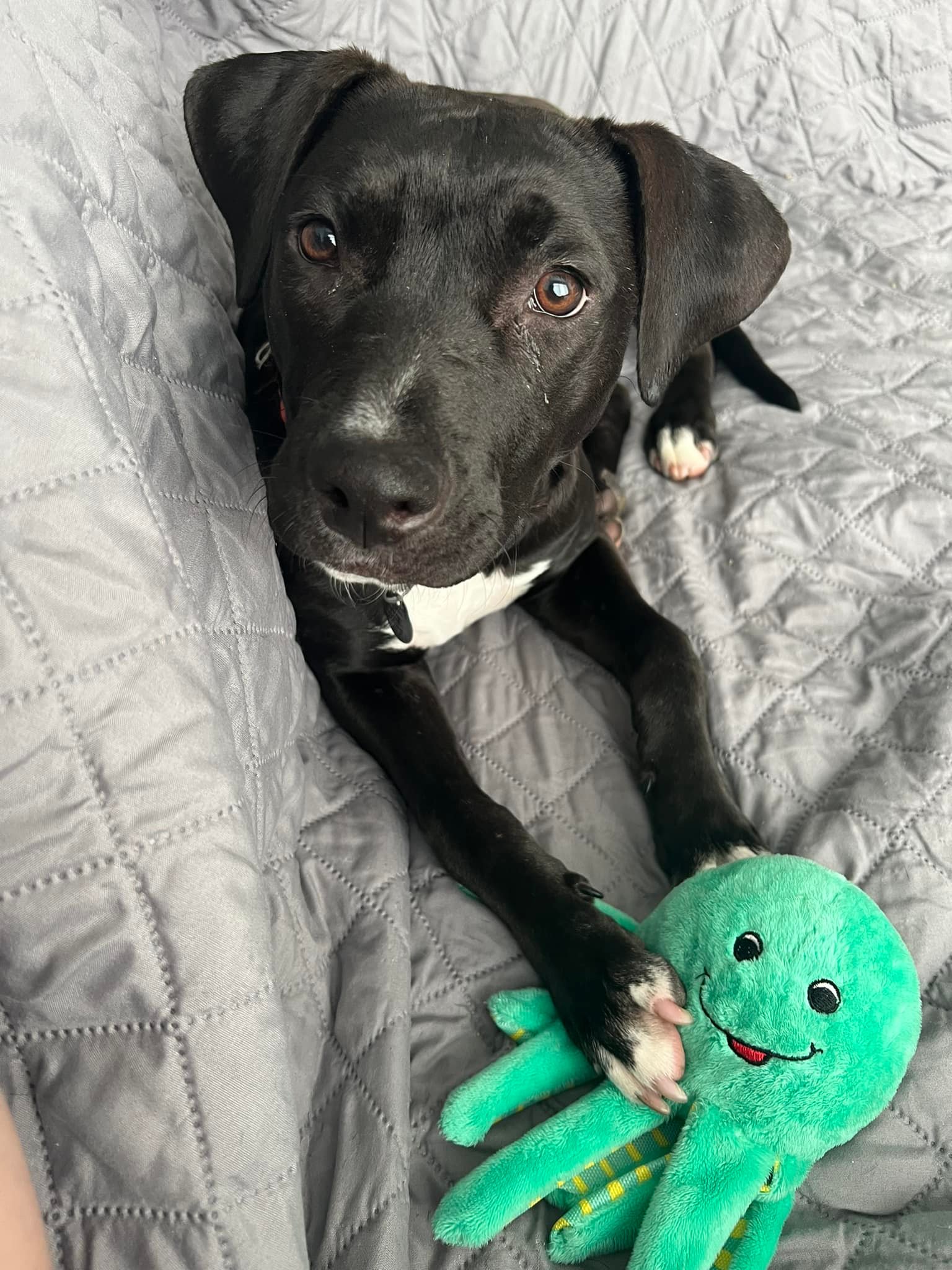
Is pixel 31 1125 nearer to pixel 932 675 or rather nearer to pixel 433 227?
pixel 433 227

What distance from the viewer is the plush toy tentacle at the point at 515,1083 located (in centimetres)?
128

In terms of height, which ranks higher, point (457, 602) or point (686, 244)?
point (686, 244)

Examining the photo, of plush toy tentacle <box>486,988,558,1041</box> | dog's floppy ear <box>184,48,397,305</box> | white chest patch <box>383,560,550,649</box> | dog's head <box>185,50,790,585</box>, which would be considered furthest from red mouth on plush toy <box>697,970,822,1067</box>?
dog's floppy ear <box>184,48,397,305</box>

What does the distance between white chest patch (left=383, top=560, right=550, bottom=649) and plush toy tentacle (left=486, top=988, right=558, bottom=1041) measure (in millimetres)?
668

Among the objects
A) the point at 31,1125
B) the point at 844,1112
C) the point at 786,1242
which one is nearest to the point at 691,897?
the point at 844,1112

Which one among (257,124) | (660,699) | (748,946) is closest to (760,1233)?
(748,946)

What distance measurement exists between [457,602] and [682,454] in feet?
2.60

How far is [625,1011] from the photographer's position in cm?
129

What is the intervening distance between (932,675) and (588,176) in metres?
1.10

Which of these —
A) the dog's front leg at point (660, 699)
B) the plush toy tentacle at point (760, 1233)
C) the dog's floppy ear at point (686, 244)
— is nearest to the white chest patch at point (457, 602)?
the dog's front leg at point (660, 699)

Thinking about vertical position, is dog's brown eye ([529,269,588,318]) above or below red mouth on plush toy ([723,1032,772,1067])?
above

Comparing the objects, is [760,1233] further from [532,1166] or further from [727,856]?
[727,856]

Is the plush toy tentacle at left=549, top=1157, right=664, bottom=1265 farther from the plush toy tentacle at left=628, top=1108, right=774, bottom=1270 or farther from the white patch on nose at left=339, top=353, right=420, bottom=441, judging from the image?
the white patch on nose at left=339, top=353, right=420, bottom=441

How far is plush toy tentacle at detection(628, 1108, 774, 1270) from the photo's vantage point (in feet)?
3.52
